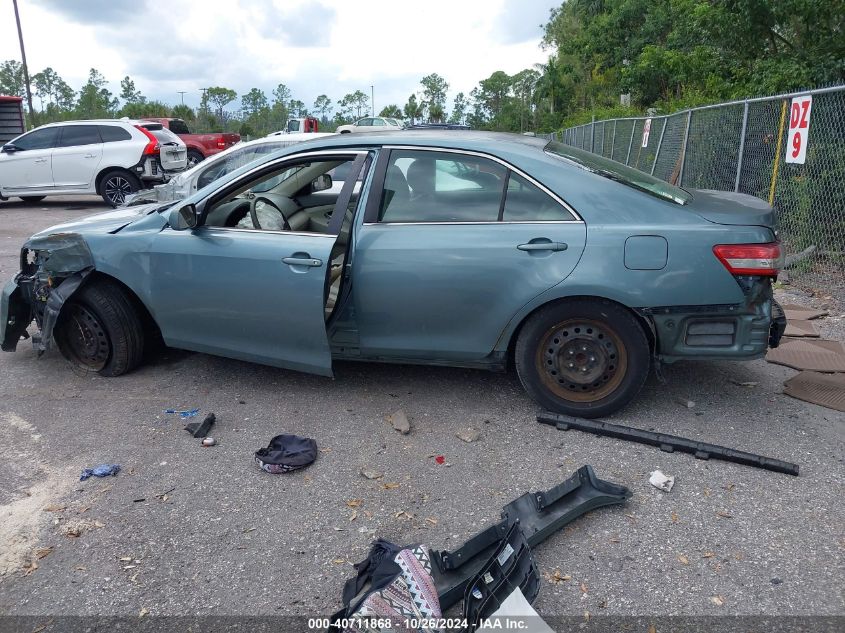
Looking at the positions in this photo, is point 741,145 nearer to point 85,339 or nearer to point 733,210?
point 733,210

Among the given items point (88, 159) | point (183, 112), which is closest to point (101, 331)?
point (88, 159)

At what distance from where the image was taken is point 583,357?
4055mm

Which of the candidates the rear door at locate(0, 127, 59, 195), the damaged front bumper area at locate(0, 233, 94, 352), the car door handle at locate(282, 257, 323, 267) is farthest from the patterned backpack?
the rear door at locate(0, 127, 59, 195)

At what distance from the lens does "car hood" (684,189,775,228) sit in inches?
152

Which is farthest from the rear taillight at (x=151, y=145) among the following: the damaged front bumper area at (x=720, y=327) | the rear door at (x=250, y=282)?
the damaged front bumper area at (x=720, y=327)

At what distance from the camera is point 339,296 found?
4.22m

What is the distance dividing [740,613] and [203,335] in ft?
11.2

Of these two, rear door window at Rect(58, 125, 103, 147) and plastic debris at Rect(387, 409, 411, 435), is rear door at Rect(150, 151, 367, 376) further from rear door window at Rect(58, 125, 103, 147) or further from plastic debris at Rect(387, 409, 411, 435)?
rear door window at Rect(58, 125, 103, 147)

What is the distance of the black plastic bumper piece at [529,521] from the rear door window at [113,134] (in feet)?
45.2

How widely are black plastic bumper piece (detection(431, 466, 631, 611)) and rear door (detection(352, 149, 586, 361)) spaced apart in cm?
112

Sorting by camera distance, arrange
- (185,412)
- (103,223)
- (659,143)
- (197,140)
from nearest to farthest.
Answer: (185,412), (103,223), (659,143), (197,140)

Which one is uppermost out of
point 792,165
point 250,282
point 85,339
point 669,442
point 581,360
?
point 792,165

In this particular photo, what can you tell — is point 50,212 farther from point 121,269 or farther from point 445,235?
point 445,235

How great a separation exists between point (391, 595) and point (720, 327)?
246 cm
